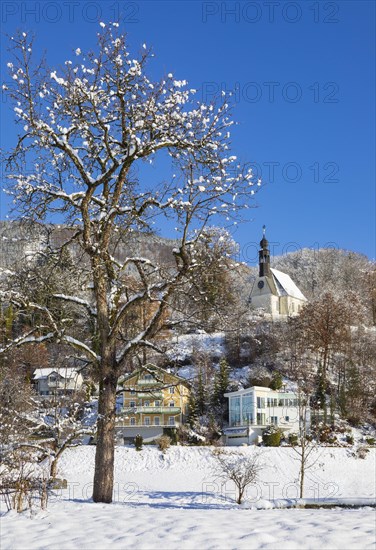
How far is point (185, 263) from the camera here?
9.25 meters

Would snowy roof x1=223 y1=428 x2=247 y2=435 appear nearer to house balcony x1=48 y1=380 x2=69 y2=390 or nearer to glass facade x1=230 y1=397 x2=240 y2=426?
glass facade x1=230 y1=397 x2=240 y2=426

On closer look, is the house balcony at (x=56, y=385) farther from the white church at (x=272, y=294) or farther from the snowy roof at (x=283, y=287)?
the snowy roof at (x=283, y=287)

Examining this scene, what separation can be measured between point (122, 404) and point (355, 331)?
23.6m

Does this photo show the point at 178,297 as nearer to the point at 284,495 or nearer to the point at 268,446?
the point at 284,495

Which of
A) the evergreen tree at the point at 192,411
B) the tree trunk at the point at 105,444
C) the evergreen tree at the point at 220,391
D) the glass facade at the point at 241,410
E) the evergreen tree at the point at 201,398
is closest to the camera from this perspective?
the tree trunk at the point at 105,444

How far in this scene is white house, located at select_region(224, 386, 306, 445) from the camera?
3728cm

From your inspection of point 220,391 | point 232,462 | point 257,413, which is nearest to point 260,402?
point 257,413

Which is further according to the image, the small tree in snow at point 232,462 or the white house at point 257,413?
the white house at point 257,413

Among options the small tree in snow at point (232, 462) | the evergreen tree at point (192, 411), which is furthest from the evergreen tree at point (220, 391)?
the small tree in snow at point (232, 462)

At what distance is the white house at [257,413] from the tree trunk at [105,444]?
2916 centimetres

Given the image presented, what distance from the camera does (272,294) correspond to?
208ft

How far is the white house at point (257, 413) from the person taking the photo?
37.3m

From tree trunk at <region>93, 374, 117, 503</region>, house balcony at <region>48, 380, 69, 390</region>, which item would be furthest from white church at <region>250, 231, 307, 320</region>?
tree trunk at <region>93, 374, 117, 503</region>

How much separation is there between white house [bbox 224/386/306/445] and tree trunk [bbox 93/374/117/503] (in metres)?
29.2
